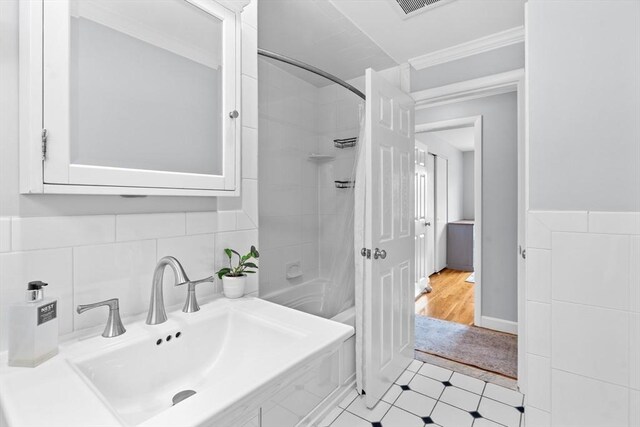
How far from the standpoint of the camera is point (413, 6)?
1730mm

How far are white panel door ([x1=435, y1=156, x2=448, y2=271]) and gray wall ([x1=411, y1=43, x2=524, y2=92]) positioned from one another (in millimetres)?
2612

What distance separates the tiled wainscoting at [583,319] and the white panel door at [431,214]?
3.23m

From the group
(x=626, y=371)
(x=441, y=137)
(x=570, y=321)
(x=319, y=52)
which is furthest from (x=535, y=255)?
(x=441, y=137)

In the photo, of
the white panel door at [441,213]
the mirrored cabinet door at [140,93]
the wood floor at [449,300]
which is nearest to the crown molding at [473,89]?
the mirrored cabinet door at [140,93]

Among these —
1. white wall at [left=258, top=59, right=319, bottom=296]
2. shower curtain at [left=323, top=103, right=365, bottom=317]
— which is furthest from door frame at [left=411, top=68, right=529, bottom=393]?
white wall at [left=258, top=59, right=319, bottom=296]

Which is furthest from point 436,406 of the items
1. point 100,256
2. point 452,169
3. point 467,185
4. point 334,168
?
point 467,185

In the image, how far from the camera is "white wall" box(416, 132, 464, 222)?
15.1ft

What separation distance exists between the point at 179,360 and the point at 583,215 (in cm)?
140

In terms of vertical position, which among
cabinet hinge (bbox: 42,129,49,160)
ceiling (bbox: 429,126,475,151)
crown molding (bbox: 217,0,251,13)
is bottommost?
cabinet hinge (bbox: 42,129,49,160)

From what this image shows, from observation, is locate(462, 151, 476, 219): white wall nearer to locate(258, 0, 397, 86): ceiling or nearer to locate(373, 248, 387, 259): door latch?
locate(258, 0, 397, 86): ceiling

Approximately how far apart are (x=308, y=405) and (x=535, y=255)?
1.23 metres

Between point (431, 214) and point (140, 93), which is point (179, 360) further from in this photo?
point (431, 214)

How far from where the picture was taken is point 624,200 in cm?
106

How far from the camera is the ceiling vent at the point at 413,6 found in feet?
5.53
